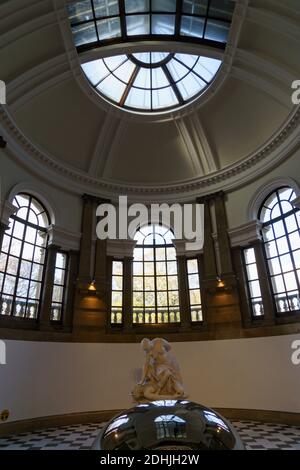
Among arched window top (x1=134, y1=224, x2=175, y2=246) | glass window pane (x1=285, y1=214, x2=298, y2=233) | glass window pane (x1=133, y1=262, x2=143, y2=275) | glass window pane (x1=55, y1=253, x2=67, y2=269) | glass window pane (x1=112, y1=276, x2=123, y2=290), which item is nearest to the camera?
glass window pane (x1=285, y1=214, x2=298, y2=233)

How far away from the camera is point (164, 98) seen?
13273 mm

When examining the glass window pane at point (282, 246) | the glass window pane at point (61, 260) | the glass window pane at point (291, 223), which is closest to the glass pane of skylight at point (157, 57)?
the glass window pane at point (291, 223)

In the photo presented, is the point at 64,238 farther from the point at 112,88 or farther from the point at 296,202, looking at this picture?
the point at 296,202

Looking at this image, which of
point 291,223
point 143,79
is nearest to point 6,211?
point 143,79

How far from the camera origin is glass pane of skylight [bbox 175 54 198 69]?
39.8 feet

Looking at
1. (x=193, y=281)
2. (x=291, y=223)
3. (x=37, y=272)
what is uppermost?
(x=291, y=223)

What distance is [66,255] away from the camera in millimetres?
11758

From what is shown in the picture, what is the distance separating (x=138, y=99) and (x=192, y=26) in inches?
155

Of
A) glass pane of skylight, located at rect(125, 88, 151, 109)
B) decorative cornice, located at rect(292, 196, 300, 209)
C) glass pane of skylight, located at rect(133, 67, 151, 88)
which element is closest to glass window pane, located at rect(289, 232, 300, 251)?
decorative cornice, located at rect(292, 196, 300, 209)

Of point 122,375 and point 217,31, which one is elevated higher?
point 217,31

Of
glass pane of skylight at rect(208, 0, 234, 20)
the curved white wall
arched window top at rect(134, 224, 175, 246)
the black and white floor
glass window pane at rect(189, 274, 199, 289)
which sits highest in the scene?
glass pane of skylight at rect(208, 0, 234, 20)

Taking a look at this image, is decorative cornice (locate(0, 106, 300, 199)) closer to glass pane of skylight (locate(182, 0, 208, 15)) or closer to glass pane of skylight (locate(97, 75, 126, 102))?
glass pane of skylight (locate(97, 75, 126, 102))

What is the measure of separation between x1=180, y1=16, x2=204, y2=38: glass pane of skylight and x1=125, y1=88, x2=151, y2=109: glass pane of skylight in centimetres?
327
